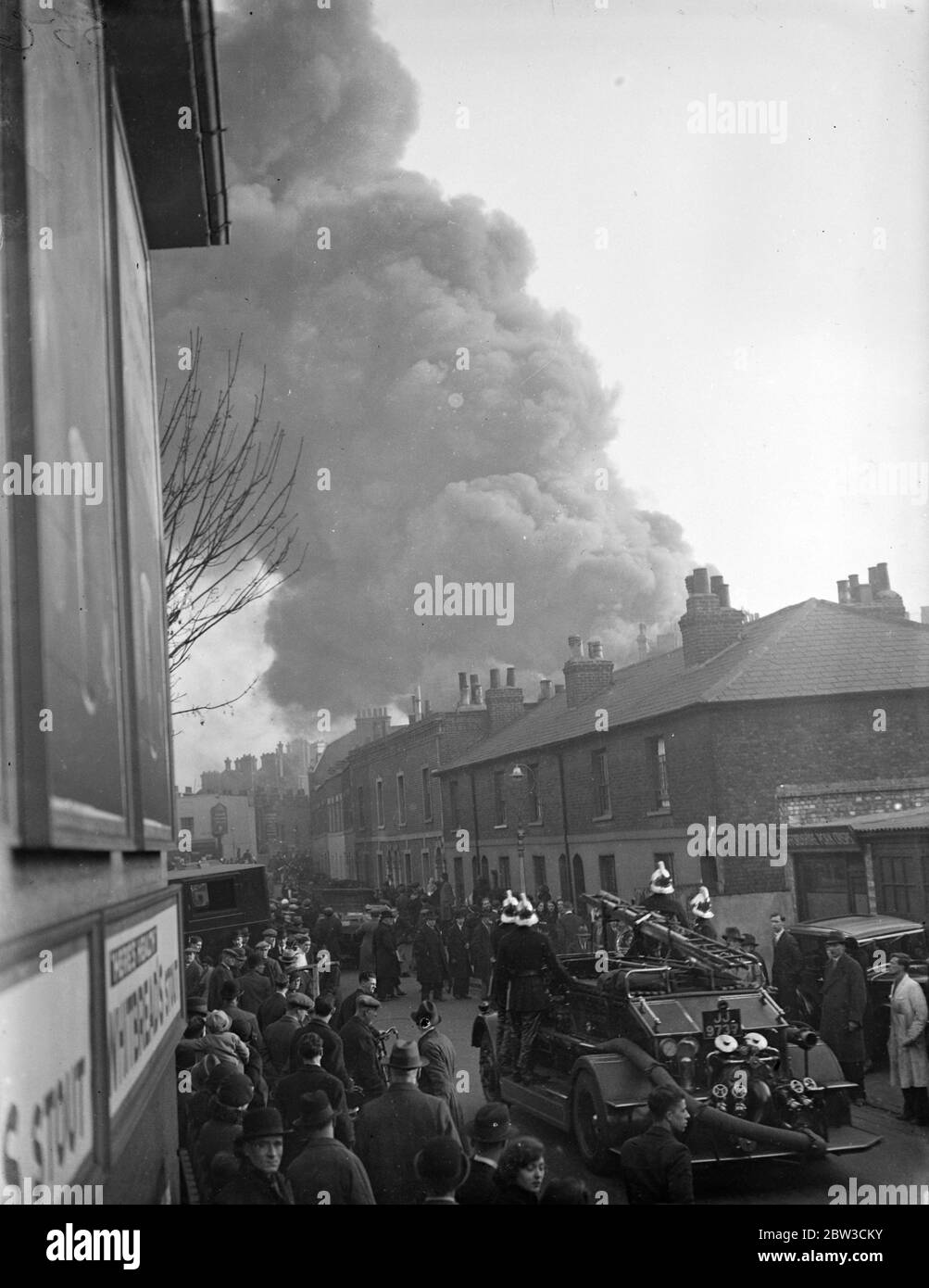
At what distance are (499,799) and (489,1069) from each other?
559 inches

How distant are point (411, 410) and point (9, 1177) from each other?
26144 millimetres

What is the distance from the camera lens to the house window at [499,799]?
79.0ft

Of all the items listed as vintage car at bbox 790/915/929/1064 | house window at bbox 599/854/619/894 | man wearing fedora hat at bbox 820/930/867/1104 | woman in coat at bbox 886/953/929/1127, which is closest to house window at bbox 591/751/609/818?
house window at bbox 599/854/619/894

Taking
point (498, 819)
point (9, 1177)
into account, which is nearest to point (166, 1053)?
point (9, 1177)

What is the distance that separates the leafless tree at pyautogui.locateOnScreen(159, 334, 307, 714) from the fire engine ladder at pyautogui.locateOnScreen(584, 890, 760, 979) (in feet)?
14.6

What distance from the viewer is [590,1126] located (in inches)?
317

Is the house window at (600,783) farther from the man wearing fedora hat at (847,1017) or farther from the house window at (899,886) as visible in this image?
the man wearing fedora hat at (847,1017)

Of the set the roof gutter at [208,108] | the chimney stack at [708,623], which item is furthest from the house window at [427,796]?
the roof gutter at [208,108]

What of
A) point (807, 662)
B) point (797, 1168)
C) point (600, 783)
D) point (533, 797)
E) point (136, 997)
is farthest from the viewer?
point (533, 797)

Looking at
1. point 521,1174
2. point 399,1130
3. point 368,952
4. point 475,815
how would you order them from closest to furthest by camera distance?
point 521,1174 < point 399,1130 < point 368,952 < point 475,815

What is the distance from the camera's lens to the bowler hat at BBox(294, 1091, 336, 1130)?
4.68 metres

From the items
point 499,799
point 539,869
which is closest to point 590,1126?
point 539,869

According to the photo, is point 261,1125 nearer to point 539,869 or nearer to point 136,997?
point 136,997
